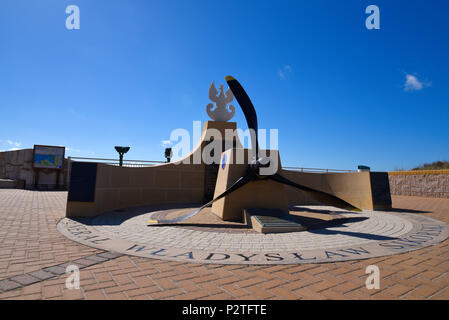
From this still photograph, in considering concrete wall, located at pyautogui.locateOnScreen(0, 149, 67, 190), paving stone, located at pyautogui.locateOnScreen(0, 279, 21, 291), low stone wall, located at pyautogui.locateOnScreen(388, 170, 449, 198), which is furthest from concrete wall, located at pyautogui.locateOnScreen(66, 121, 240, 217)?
concrete wall, located at pyautogui.locateOnScreen(0, 149, 67, 190)

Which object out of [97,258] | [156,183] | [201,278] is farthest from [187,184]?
[201,278]

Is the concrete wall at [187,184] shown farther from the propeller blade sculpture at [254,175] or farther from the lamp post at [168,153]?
the lamp post at [168,153]

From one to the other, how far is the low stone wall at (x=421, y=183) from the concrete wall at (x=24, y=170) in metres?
29.1

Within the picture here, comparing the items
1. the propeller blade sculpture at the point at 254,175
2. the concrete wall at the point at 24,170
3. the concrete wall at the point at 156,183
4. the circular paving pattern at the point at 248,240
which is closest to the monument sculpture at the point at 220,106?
the concrete wall at the point at 156,183

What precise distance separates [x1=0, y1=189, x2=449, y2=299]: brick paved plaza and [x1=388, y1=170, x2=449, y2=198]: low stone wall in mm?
15772

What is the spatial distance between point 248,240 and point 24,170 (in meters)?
25.1

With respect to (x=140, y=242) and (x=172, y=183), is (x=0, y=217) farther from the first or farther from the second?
(x=172, y=183)

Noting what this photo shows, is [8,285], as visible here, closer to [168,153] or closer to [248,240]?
[248,240]

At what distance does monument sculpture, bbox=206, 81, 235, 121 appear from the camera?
44.1 ft

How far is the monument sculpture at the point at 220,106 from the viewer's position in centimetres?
1343

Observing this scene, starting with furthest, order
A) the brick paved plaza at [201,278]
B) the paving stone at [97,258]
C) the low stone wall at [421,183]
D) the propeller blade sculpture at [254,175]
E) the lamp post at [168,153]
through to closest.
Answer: the lamp post at [168,153], the low stone wall at [421,183], the propeller blade sculpture at [254,175], the paving stone at [97,258], the brick paved plaza at [201,278]

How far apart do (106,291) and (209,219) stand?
506 centimetres

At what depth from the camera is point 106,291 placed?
8.96 ft
